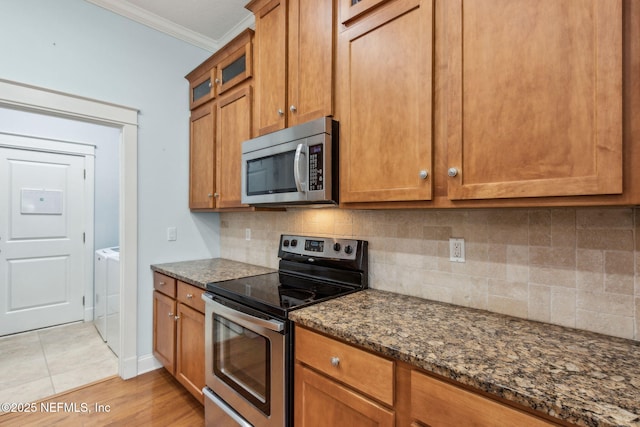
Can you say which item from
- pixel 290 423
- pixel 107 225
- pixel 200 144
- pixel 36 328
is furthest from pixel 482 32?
pixel 36 328

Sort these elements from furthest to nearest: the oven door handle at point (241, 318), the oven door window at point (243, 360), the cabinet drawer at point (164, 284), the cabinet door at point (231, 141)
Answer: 1. the cabinet drawer at point (164, 284)
2. the cabinet door at point (231, 141)
3. the oven door window at point (243, 360)
4. the oven door handle at point (241, 318)

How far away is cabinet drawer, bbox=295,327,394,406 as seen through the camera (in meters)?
0.98

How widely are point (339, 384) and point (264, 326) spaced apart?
0.42 metres

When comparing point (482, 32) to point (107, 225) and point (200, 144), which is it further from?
point (107, 225)

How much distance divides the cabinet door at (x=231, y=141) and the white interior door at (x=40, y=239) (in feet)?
8.36

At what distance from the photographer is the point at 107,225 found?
12.9 ft

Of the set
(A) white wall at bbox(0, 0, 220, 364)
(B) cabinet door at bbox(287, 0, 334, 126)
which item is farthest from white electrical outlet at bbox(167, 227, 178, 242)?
(B) cabinet door at bbox(287, 0, 334, 126)

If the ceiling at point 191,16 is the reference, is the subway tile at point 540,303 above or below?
below

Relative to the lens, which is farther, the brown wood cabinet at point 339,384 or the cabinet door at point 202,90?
the cabinet door at point 202,90

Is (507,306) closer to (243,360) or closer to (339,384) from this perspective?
(339,384)

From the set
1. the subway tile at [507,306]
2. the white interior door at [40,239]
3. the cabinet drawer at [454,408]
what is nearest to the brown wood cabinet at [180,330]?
the cabinet drawer at [454,408]

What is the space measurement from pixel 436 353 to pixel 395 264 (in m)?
0.72

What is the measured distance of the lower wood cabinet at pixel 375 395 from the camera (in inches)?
31.0

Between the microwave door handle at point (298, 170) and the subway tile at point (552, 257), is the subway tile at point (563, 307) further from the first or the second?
the microwave door handle at point (298, 170)
